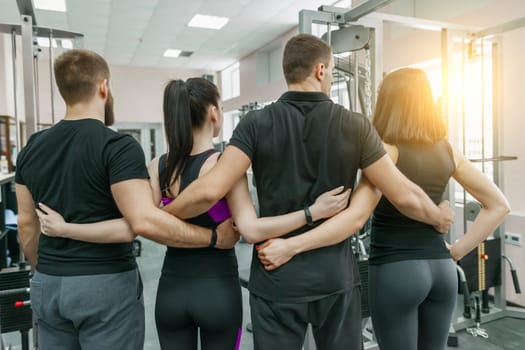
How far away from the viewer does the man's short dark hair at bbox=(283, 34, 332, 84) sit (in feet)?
3.55

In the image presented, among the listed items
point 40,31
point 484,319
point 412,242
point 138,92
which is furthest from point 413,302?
point 138,92

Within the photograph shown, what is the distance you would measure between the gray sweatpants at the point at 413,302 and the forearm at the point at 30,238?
3.65 feet

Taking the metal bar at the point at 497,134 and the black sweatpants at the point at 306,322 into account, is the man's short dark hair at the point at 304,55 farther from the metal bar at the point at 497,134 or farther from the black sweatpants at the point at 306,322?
the metal bar at the point at 497,134

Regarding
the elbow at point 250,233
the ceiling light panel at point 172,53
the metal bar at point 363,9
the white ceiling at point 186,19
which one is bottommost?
the elbow at point 250,233

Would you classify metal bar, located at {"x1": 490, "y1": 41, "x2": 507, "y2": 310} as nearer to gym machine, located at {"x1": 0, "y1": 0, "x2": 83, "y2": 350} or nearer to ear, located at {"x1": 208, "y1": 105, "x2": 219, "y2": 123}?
ear, located at {"x1": 208, "y1": 105, "x2": 219, "y2": 123}

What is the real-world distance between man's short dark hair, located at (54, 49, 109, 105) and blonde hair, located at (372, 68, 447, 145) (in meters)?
0.89

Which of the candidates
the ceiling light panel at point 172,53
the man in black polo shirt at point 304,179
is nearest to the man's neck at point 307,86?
the man in black polo shirt at point 304,179

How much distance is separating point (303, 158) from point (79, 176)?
599 millimetres

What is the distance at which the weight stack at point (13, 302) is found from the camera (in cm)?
182

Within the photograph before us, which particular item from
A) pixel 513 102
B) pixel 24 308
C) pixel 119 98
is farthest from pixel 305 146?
pixel 119 98

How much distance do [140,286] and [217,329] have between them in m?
0.27

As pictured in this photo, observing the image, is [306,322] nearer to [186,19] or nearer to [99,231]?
[99,231]

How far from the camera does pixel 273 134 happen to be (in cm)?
105

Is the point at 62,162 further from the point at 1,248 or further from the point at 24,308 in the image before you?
the point at 1,248
